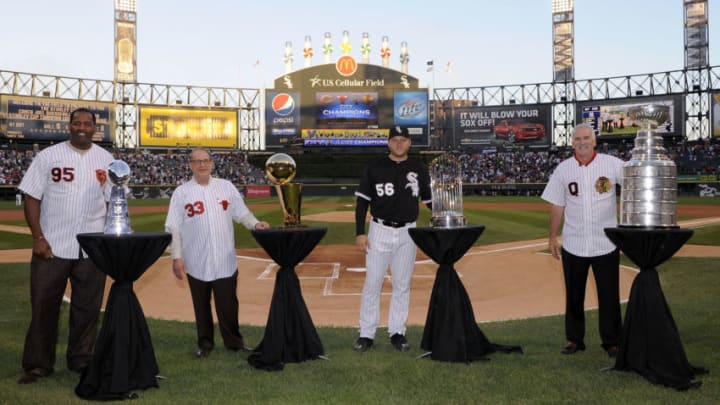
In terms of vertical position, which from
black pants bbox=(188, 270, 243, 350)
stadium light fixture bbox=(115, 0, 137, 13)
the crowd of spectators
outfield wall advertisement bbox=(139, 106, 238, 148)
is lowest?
black pants bbox=(188, 270, 243, 350)

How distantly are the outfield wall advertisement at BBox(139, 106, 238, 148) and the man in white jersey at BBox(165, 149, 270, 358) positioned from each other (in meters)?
56.6

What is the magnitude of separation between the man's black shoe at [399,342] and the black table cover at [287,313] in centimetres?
80

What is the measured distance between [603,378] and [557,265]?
27.0 ft

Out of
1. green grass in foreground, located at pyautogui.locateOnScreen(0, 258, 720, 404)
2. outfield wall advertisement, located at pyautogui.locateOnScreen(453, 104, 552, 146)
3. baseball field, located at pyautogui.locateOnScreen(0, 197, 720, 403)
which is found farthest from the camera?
outfield wall advertisement, located at pyautogui.locateOnScreen(453, 104, 552, 146)

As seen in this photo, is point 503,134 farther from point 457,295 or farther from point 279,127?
point 457,295

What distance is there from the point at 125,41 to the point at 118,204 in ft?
209

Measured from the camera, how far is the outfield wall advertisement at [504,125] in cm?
6181

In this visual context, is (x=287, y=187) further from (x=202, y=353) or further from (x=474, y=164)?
(x=474, y=164)

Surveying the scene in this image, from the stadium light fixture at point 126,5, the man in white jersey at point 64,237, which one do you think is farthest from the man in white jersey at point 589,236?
the stadium light fixture at point 126,5

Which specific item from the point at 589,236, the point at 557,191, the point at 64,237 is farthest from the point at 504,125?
the point at 64,237

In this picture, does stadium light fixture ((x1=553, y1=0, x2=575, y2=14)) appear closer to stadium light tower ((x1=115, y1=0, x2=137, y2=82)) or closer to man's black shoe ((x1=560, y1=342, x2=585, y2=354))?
stadium light tower ((x1=115, y1=0, x2=137, y2=82))

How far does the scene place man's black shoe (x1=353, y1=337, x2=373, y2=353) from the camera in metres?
6.02

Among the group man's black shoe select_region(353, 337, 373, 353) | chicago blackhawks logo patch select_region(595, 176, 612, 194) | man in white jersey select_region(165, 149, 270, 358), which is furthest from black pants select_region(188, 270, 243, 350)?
chicago blackhawks logo patch select_region(595, 176, 612, 194)

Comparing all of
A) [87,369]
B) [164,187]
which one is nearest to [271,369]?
[87,369]
